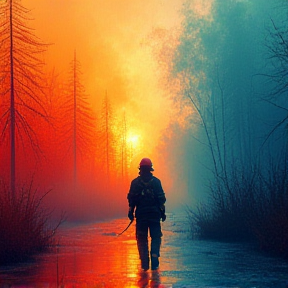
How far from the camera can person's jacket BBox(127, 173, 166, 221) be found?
438 inches

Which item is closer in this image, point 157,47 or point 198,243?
point 198,243

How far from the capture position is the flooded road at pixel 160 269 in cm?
924

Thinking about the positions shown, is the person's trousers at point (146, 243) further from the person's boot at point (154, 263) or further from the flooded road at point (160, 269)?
the flooded road at point (160, 269)

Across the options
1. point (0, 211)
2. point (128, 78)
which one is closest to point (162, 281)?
point (0, 211)

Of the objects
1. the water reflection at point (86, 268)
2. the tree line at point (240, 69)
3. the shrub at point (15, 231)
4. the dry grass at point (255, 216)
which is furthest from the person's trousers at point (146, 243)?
the tree line at point (240, 69)

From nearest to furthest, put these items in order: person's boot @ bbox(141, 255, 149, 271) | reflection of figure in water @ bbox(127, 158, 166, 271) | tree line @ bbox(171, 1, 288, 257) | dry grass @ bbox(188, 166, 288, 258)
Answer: person's boot @ bbox(141, 255, 149, 271) < reflection of figure in water @ bbox(127, 158, 166, 271) < dry grass @ bbox(188, 166, 288, 258) < tree line @ bbox(171, 1, 288, 257)

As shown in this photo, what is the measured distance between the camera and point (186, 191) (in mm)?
76188

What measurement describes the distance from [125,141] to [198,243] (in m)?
58.4

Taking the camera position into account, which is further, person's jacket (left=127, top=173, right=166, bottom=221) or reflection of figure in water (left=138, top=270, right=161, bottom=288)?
person's jacket (left=127, top=173, right=166, bottom=221)

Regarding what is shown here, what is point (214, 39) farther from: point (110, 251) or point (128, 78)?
point (128, 78)

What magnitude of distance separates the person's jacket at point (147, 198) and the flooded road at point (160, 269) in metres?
1.12

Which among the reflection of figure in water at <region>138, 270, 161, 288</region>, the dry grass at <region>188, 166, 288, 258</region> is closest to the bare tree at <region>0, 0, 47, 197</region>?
the dry grass at <region>188, 166, 288, 258</region>

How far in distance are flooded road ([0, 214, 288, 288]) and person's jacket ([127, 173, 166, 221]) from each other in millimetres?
1118

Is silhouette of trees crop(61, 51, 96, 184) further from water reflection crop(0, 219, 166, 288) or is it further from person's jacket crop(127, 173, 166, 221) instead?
person's jacket crop(127, 173, 166, 221)
